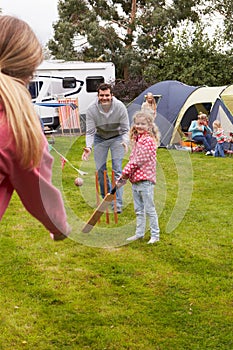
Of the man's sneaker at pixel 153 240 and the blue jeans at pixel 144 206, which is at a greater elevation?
the blue jeans at pixel 144 206

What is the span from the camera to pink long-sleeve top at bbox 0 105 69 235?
1361mm

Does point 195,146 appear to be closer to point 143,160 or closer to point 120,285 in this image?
point 143,160

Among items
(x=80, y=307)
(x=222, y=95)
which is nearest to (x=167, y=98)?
(x=222, y=95)

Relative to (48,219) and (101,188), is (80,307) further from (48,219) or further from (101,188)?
(101,188)

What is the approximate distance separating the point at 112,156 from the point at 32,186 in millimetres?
5552

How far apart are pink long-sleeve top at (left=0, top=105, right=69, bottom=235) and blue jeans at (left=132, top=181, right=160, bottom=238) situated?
152 inches

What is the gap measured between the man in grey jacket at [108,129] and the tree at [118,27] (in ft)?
69.8

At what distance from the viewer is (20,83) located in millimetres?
1449

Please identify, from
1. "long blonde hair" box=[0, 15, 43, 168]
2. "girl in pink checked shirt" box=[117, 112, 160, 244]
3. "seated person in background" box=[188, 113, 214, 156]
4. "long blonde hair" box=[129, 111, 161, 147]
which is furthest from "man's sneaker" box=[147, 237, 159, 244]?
"seated person in background" box=[188, 113, 214, 156]

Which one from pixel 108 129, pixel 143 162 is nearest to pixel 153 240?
pixel 143 162

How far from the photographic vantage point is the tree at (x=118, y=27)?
28.5 meters

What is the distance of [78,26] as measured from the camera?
30438 mm

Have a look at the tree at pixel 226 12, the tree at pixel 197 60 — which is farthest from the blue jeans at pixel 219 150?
the tree at pixel 226 12

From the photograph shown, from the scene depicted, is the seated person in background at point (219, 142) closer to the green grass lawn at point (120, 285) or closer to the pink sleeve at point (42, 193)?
the green grass lawn at point (120, 285)
